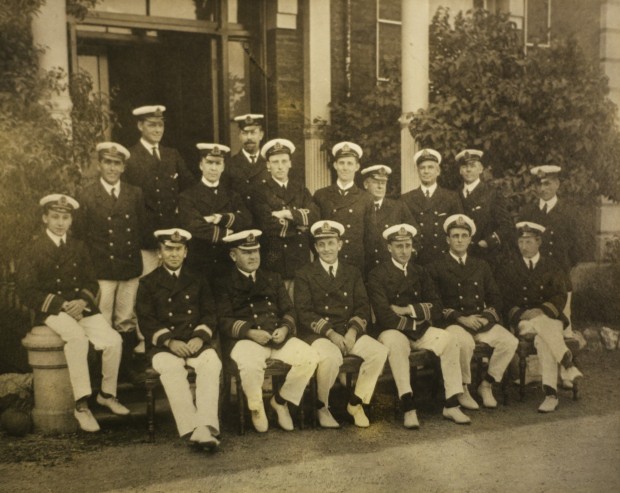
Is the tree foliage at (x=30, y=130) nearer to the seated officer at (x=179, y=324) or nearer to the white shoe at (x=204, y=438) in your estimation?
the seated officer at (x=179, y=324)

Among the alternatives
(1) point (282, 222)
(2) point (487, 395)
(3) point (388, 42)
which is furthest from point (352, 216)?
(3) point (388, 42)

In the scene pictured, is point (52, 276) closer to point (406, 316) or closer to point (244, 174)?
point (244, 174)

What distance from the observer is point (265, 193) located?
17.7 ft

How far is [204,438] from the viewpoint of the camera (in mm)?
4352

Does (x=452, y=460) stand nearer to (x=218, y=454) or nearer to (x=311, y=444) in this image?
(x=311, y=444)

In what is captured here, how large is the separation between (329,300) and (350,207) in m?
0.76

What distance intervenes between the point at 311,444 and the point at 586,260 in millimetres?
3613

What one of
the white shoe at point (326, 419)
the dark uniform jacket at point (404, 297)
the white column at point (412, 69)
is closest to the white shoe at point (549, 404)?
the dark uniform jacket at point (404, 297)

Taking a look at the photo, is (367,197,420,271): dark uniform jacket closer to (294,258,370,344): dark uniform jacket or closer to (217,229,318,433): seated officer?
(294,258,370,344): dark uniform jacket

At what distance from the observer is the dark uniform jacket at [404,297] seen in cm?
522

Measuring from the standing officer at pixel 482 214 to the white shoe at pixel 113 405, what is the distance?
2793mm

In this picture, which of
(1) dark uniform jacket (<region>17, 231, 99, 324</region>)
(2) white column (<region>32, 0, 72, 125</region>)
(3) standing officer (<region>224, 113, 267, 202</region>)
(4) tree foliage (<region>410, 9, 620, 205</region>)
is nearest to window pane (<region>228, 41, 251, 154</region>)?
(4) tree foliage (<region>410, 9, 620, 205</region>)

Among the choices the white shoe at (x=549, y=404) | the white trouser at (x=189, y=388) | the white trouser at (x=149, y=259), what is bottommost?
the white shoe at (x=549, y=404)

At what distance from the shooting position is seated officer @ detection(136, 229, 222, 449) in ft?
14.8
